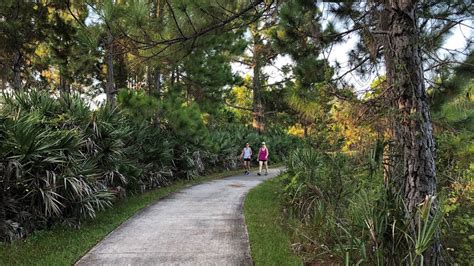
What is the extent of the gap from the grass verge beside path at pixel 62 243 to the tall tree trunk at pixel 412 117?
4254 millimetres

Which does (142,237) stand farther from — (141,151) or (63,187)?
(141,151)

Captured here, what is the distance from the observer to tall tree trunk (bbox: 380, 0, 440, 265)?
439 centimetres

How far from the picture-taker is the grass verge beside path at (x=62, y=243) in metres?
5.24

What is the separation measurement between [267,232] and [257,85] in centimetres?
1909

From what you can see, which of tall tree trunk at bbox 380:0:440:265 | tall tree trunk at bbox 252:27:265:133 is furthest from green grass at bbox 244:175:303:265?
tall tree trunk at bbox 252:27:265:133

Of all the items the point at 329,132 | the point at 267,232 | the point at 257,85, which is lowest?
the point at 267,232

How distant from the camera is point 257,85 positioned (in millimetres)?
25375

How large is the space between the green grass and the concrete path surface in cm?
16

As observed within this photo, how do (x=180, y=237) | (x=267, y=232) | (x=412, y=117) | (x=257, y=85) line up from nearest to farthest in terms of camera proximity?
(x=412, y=117)
(x=180, y=237)
(x=267, y=232)
(x=257, y=85)

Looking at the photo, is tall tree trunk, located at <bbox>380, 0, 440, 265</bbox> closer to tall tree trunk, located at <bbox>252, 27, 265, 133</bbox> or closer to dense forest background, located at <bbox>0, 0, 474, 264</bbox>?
dense forest background, located at <bbox>0, 0, 474, 264</bbox>

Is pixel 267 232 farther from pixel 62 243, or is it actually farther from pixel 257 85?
pixel 257 85

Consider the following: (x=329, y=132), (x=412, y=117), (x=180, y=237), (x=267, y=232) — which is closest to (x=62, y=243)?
(x=180, y=237)

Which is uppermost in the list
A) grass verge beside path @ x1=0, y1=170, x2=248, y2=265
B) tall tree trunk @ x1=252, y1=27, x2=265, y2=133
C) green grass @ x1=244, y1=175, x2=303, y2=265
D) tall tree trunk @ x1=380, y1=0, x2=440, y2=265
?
tall tree trunk @ x1=252, y1=27, x2=265, y2=133

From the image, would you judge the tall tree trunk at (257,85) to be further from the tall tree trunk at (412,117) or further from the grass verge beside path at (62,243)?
the tall tree trunk at (412,117)
